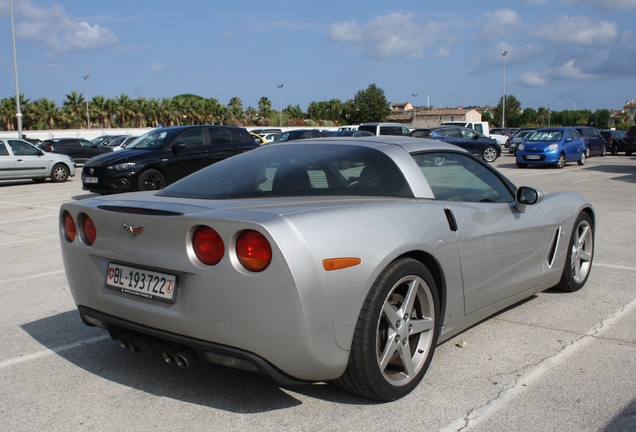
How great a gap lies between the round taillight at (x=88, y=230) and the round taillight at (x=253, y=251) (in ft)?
3.47

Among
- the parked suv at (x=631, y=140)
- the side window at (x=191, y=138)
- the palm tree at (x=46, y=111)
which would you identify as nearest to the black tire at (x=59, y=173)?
the side window at (x=191, y=138)

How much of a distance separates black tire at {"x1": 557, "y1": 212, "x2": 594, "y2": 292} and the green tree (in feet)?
356

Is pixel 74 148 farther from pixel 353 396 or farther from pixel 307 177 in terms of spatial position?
pixel 353 396

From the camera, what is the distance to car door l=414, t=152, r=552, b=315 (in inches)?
149

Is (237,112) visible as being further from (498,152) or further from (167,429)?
(167,429)

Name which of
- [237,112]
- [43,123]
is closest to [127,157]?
[43,123]

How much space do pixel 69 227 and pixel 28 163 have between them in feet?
54.9

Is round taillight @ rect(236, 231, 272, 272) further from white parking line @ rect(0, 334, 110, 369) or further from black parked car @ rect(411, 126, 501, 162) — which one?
black parked car @ rect(411, 126, 501, 162)

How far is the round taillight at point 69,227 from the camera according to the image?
3.59 metres

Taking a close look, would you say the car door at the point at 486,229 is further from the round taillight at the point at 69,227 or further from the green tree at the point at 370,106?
the green tree at the point at 370,106

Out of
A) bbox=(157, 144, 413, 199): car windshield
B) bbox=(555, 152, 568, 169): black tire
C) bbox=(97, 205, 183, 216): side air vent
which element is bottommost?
bbox=(555, 152, 568, 169): black tire

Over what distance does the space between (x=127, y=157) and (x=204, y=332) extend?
11.2 meters

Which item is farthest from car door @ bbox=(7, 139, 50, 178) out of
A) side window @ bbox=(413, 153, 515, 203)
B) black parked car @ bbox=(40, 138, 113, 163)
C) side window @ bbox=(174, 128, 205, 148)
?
side window @ bbox=(413, 153, 515, 203)

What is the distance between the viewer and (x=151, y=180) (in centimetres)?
1343
